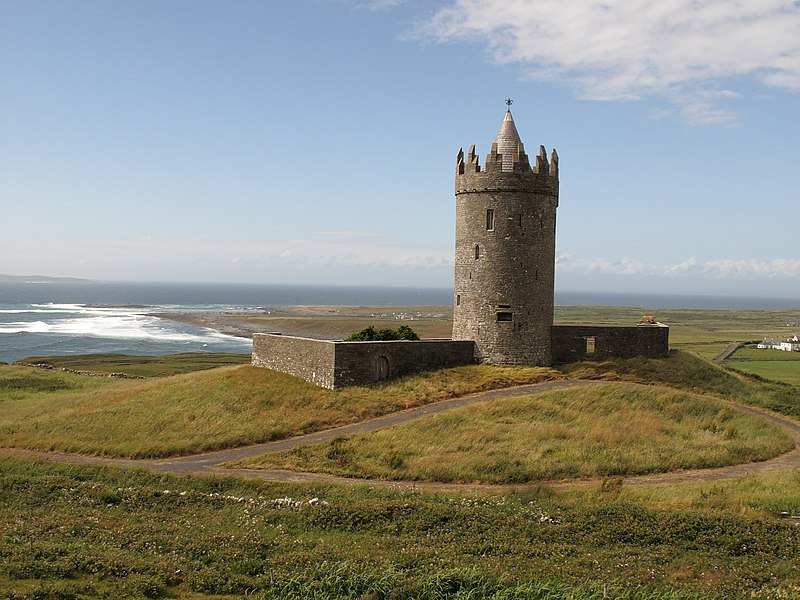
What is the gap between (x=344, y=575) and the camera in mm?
11398

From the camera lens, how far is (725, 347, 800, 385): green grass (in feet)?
168

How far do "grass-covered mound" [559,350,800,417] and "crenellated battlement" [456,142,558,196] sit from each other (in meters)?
7.83

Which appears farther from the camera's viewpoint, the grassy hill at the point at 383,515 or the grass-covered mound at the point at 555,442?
the grass-covered mound at the point at 555,442

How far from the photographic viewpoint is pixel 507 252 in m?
28.7

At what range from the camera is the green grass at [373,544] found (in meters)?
11.1

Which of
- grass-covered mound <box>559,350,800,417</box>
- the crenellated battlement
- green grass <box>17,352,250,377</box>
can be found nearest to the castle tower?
the crenellated battlement

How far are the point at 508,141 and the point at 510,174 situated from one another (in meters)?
1.67

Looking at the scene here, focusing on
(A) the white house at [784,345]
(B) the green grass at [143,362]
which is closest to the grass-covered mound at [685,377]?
(B) the green grass at [143,362]

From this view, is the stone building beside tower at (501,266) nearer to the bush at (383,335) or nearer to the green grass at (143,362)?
the bush at (383,335)

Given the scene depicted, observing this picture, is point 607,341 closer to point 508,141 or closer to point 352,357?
point 508,141

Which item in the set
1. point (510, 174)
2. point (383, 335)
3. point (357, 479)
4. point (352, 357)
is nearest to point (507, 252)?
point (510, 174)

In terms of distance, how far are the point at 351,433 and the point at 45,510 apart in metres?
9.81

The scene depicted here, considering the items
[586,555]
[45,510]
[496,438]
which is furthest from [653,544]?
[45,510]

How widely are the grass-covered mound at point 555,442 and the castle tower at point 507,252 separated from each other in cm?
421
